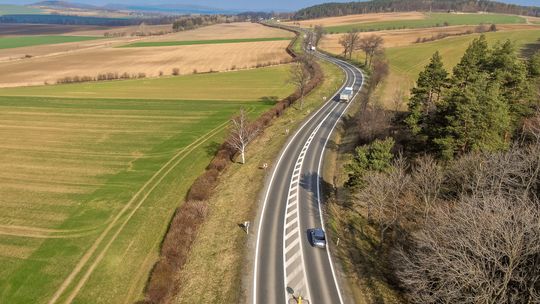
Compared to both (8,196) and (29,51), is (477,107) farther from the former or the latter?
(29,51)

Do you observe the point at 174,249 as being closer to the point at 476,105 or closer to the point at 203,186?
the point at 203,186

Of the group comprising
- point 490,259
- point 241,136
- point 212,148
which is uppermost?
point 490,259

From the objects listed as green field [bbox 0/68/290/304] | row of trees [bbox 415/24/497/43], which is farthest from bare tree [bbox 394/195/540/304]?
row of trees [bbox 415/24/497/43]

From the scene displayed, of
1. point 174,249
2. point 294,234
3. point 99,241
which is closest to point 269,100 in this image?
point 294,234

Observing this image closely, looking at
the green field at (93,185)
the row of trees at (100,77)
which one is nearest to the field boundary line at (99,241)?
the green field at (93,185)

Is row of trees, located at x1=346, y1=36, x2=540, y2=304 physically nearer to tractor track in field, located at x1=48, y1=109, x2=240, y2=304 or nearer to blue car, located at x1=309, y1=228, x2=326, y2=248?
blue car, located at x1=309, y1=228, x2=326, y2=248
